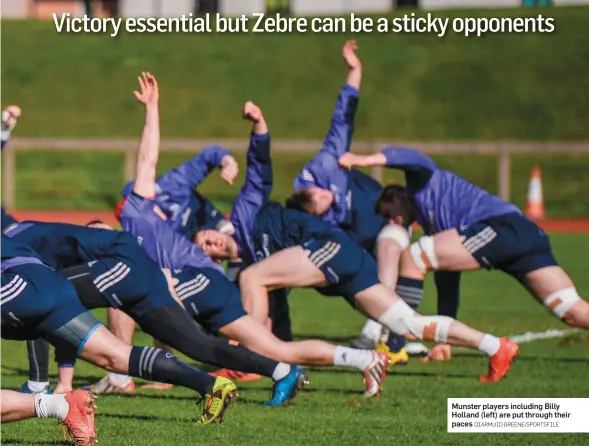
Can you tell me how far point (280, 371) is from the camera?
8523 millimetres

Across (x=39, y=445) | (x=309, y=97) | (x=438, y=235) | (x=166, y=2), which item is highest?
(x=166, y=2)

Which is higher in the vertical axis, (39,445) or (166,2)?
(166,2)

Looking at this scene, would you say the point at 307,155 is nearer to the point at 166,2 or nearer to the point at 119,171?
the point at 119,171

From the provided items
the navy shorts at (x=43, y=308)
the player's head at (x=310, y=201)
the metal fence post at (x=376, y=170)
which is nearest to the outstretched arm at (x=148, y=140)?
the player's head at (x=310, y=201)

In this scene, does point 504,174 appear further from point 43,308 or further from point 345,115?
point 43,308

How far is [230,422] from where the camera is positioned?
26.9 ft

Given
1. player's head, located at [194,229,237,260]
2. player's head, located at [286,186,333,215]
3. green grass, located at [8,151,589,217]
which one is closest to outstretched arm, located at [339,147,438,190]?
player's head, located at [286,186,333,215]

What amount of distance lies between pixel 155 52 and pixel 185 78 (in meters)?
1.42

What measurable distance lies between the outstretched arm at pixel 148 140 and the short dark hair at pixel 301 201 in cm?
135

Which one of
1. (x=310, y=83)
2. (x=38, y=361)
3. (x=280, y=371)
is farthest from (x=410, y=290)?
(x=310, y=83)

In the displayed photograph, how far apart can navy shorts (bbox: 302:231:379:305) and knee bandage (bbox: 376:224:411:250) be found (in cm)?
143

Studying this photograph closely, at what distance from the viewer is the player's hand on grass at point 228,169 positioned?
11.3 metres

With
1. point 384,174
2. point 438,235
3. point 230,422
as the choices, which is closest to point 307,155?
point 384,174

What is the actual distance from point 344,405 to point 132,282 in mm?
1542
